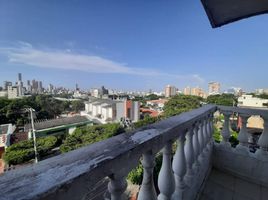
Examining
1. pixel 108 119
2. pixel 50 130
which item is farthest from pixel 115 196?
pixel 108 119

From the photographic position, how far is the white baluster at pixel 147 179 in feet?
2.53

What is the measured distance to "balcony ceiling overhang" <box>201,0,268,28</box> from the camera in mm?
1534

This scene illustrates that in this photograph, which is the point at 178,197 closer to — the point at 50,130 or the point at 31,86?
the point at 50,130

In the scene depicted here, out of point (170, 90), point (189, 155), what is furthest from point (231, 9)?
point (170, 90)

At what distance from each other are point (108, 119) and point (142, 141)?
104 ft

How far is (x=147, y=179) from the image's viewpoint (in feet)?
2.62

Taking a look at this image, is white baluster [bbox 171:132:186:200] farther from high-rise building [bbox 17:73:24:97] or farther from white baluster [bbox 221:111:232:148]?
high-rise building [bbox 17:73:24:97]

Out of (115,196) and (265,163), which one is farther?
(265,163)

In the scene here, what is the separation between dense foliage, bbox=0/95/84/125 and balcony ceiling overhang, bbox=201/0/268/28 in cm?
3380

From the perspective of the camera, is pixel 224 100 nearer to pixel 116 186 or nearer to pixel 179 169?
pixel 179 169

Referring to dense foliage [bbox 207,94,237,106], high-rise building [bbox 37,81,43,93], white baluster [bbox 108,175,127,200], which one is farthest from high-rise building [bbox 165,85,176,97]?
white baluster [bbox 108,175,127,200]

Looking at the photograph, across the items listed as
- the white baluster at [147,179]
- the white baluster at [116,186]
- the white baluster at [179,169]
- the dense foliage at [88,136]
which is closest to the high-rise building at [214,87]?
the dense foliage at [88,136]

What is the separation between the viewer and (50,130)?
2512 centimetres

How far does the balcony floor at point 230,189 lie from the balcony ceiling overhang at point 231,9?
5.88 ft
